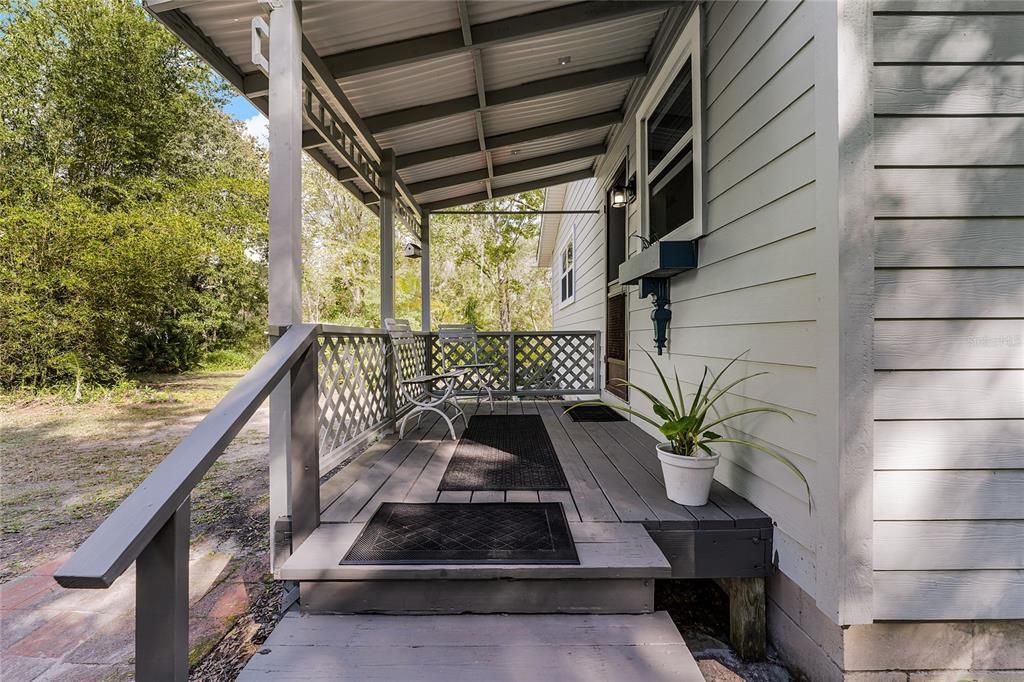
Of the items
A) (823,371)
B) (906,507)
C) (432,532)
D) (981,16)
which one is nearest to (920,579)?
(906,507)

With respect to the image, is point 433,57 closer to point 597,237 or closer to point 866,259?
point 866,259

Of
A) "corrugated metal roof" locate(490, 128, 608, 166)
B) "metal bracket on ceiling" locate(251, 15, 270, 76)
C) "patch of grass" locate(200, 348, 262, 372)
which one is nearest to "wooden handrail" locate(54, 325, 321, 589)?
"metal bracket on ceiling" locate(251, 15, 270, 76)

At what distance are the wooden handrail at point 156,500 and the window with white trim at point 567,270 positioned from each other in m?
6.84

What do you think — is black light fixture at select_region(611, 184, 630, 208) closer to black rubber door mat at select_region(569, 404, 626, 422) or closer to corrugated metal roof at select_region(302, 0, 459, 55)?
black rubber door mat at select_region(569, 404, 626, 422)

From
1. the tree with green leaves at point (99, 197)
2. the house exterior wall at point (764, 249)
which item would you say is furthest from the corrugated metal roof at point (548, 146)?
the tree with green leaves at point (99, 197)

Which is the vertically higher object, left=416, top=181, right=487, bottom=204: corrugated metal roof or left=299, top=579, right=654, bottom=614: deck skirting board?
left=416, top=181, right=487, bottom=204: corrugated metal roof

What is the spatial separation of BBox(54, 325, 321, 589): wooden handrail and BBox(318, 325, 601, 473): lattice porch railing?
40.6 inches

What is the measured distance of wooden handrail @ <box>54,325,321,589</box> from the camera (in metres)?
0.76

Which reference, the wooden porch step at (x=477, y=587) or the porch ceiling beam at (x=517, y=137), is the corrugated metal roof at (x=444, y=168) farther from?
the wooden porch step at (x=477, y=587)

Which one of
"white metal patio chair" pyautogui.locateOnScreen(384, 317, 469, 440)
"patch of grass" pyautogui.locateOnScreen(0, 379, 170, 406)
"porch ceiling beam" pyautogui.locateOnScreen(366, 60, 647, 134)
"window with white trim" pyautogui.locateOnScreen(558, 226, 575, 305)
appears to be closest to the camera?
"white metal patio chair" pyautogui.locateOnScreen(384, 317, 469, 440)

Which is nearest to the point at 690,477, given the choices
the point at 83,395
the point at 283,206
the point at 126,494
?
→ the point at 283,206

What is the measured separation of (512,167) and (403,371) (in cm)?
290

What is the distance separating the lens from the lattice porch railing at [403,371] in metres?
2.71

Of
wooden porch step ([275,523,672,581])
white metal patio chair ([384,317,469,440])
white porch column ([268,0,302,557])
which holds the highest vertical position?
white porch column ([268,0,302,557])
